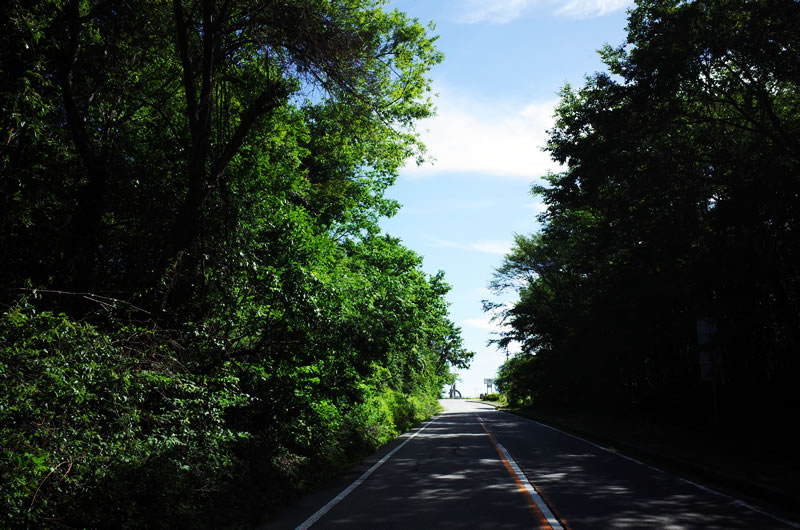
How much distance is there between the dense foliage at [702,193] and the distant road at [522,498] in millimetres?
5733

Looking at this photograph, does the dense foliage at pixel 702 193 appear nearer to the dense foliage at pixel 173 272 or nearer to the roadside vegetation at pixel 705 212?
the roadside vegetation at pixel 705 212

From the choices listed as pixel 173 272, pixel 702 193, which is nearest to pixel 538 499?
pixel 173 272

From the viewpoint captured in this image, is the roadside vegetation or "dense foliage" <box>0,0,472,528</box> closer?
"dense foliage" <box>0,0,472,528</box>

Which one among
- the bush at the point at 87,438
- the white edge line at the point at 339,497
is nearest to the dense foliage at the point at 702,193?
the white edge line at the point at 339,497

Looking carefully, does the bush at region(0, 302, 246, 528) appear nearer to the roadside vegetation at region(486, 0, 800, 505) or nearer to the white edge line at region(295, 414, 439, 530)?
the white edge line at region(295, 414, 439, 530)

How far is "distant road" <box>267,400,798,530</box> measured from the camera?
6363 mm

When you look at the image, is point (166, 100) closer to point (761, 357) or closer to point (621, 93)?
point (621, 93)

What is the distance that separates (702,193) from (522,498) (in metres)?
12.6

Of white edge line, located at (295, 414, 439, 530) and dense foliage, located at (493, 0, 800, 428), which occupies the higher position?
dense foliage, located at (493, 0, 800, 428)

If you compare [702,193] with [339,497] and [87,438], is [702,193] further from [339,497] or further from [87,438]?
[87,438]

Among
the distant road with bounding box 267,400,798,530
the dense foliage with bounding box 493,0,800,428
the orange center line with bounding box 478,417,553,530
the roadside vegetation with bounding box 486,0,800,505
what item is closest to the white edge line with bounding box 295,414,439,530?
the distant road with bounding box 267,400,798,530

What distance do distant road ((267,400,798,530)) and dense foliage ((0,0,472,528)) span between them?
3.90ft

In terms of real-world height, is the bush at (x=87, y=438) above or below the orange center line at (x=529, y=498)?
above

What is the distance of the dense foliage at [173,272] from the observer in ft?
18.4
